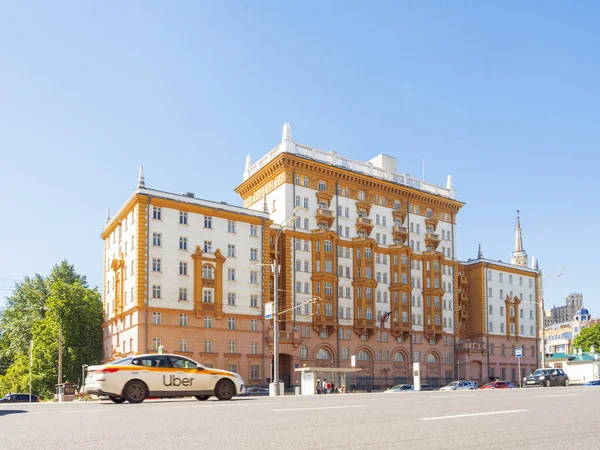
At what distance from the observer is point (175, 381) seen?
22.0 metres

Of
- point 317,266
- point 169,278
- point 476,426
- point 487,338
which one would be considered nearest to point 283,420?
point 476,426

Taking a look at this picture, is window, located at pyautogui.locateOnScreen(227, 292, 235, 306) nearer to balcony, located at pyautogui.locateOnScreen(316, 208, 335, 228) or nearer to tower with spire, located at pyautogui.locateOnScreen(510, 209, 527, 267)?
balcony, located at pyautogui.locateOnScreen(316, 208, 335, 228)

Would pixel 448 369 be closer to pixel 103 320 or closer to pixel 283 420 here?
pixel 103 320

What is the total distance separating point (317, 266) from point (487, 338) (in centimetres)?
3192

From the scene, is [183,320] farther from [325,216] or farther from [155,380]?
[155,380]

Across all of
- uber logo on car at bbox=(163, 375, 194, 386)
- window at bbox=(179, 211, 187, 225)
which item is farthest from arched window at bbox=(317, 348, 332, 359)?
uber logo on car at bbox=(163, 375, 194, 386)

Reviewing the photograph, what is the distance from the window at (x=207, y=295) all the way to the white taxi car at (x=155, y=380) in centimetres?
4714

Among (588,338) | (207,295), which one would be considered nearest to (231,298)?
(207,295)

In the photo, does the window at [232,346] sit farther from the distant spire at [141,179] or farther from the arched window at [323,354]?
the distant spire at [141,179]

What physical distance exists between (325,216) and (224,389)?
191ft

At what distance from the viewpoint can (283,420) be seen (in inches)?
492

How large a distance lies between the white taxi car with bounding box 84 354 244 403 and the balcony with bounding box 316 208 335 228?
5744cm

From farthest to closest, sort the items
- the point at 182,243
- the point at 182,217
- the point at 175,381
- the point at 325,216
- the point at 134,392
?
the point at 325,216 < the point at 182,217 < the point at 182,243 < the point at 175,381 < the point at 134,392

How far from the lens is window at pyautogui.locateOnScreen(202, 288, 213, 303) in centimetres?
7012
